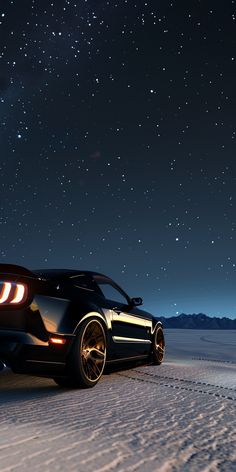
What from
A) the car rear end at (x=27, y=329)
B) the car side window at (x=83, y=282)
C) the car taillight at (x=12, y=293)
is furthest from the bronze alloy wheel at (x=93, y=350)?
the car taillight at (x=12, y=293)

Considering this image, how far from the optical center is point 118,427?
3072mm

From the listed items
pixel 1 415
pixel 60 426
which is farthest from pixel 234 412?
pixel 1 415

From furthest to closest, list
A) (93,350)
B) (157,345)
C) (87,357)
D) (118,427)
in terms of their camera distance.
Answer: (157,345) → (93,350) → (87,357) → (118,427)

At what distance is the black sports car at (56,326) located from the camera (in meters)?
4.20

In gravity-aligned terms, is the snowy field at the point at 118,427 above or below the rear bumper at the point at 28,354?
below

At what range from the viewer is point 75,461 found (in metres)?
2.28

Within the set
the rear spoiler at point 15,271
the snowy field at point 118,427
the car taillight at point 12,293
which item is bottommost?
the snowy field at point 118,427

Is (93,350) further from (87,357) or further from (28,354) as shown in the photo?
(28,354)

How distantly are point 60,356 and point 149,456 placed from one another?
210cm

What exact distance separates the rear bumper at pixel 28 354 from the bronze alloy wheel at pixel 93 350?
0.35m

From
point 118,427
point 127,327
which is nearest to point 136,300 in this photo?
point 127,327

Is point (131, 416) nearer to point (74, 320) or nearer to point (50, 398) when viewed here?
point (50, 398)

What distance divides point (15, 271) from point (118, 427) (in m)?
1.94

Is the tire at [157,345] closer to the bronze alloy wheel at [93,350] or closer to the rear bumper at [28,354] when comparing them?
the bronze alloy wheel at [93,350]
